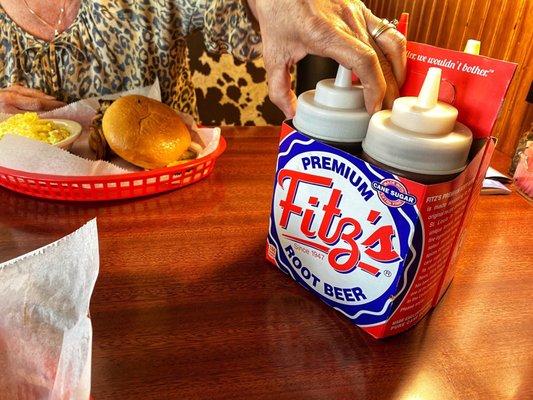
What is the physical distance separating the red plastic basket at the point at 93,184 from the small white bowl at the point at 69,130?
0.34 feet

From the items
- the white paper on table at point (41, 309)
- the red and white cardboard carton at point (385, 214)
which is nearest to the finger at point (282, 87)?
the red and white cardboard carton at point (385, 214)

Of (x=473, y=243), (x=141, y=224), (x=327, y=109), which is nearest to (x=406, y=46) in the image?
(x=327, y=109)

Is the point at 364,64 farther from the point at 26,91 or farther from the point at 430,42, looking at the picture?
the point at 430,42

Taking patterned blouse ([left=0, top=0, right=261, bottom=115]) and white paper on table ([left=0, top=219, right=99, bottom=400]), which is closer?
white paper on table ([left=0, top=219, right=99, bottom=400])

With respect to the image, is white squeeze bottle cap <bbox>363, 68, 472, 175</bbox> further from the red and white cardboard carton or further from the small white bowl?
the small white bowl

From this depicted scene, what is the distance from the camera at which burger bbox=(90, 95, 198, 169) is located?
708 millimetres

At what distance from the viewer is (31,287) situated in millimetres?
285

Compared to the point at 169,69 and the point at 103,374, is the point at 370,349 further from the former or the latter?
the point at 169,69

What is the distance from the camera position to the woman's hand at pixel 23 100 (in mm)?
Result: 961

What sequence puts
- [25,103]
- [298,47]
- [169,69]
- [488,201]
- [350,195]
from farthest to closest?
[169,69] → [25,103] → [488,201] → [298,47] → [350,195]

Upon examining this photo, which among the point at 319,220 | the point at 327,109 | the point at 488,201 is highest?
the point at 327,109

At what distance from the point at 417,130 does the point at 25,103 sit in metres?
0.91

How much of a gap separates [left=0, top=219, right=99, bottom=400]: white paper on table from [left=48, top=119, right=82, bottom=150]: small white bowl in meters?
0.50

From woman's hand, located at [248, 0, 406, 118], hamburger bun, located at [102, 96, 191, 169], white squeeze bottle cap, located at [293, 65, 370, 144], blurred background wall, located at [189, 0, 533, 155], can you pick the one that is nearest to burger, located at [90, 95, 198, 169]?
hamburger bun, located at [102, 96, 191, 169]
